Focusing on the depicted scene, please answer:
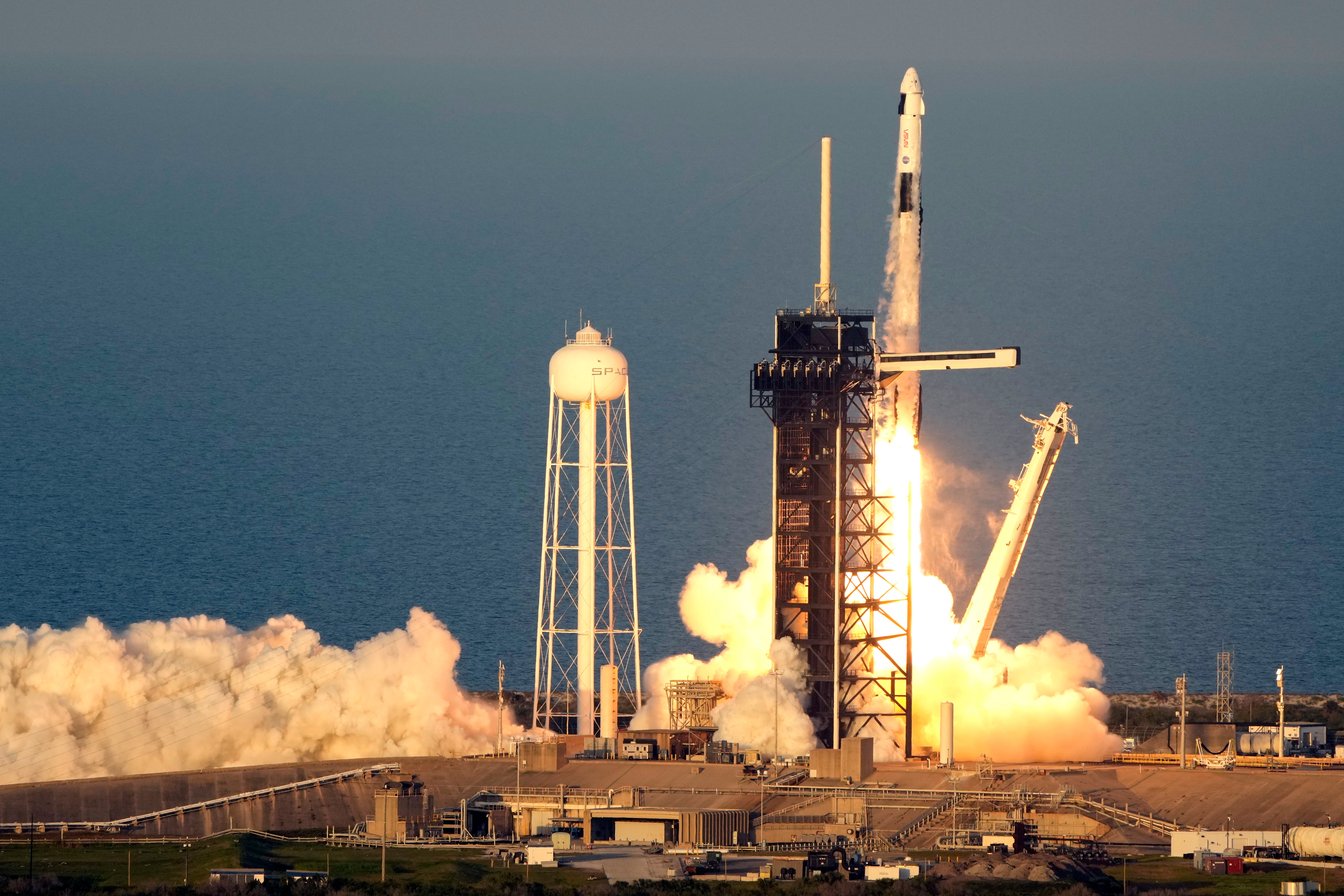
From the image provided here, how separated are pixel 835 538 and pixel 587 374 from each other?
11281 millimetres

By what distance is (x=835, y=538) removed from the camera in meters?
102

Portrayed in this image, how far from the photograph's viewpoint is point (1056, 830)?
89.9m

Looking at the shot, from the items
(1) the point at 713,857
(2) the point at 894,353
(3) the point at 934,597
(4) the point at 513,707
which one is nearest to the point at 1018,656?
(3) the point at 934,597

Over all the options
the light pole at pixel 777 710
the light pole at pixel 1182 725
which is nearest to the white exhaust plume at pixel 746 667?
the light pole at pixel 777 710

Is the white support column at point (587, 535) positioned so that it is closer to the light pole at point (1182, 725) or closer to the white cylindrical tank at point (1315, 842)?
the light pole at point (1182, 725)

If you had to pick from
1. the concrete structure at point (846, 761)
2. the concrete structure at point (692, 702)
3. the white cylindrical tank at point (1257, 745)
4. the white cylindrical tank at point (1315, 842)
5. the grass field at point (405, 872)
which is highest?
the concrete structure at point (692, 702)

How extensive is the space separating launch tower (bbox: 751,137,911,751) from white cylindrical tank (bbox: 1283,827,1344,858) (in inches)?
713

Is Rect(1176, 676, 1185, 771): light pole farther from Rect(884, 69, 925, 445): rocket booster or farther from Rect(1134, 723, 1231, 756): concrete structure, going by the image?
Rect(884, 69, 925, 445): rocket booster

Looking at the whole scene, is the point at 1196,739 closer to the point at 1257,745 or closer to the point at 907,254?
the point at 1257,745

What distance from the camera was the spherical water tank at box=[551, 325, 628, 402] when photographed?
4193 inches

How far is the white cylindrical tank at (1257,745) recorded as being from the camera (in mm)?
99312

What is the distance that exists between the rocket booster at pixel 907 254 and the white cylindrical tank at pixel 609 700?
44.9 feet

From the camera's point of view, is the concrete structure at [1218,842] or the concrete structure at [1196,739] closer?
the concrete structure at [1218,842]

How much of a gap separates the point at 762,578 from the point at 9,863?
106 ft
